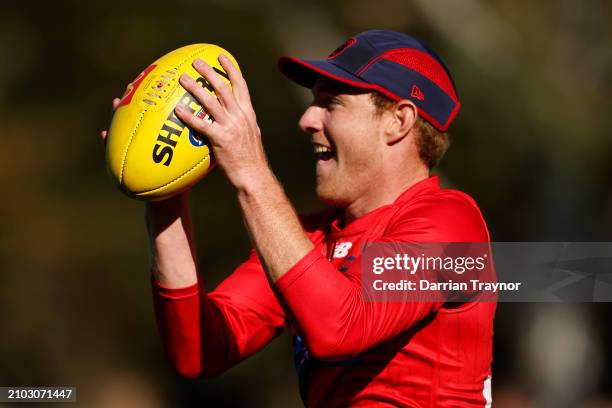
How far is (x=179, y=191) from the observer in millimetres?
3865

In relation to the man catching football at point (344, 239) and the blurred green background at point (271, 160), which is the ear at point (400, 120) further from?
the blurred green background at point (271, 160)

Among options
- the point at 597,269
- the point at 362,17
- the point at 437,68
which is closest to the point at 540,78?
the point at 362,17

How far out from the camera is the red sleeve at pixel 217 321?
4.15m

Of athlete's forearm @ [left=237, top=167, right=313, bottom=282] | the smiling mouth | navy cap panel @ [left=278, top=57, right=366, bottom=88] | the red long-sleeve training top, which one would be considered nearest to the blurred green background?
navy cap panel @ [left=278, top=57, right=366, bottom=88]

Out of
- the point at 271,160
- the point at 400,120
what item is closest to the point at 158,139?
the point at 400,120

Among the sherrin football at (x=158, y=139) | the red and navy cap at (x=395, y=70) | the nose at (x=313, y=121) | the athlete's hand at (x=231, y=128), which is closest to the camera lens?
the athlete's hand at (x=231, y=128)

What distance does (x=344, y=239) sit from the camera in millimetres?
4273

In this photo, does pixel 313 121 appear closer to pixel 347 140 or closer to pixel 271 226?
pixel 347 140

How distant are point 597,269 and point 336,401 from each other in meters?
2.96

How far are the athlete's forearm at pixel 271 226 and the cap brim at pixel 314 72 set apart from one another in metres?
0.77

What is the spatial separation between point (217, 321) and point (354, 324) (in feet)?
3.18

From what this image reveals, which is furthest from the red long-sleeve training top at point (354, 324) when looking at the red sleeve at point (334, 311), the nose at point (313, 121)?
the nose at point (313, 121)

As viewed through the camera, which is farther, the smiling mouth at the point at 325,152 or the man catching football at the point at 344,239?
the smiling mouth at the point at 325,152

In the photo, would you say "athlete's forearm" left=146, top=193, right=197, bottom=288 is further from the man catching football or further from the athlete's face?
the athlete's face
